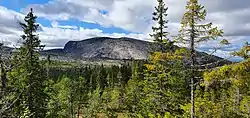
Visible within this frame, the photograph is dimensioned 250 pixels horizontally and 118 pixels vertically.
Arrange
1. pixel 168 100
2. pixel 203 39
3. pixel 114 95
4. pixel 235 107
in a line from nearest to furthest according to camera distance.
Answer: pixel 203 39 < pixel 168 100 < pixel 235 107 < pixel 114 95

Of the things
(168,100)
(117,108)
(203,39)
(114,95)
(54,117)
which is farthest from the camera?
(117,108)

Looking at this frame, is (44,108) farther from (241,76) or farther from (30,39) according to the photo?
(241,76)

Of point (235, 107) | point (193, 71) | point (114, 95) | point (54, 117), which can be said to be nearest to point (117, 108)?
point (114, 95)

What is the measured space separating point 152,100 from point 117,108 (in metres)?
56.9

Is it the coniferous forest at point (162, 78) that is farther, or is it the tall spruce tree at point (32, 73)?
the tall spruce tree at point (32, 73)

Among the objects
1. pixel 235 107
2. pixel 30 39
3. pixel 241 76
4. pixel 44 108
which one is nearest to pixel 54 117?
pixel 44 108

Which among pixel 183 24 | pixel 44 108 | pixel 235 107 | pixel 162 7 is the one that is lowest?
pixel 235 107

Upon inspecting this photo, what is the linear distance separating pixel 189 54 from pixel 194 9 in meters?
2.48

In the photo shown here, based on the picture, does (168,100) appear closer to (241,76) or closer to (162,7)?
(162,7)

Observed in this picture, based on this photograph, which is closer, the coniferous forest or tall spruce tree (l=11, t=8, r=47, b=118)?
the coniferous forest

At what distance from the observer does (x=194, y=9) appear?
56.7 feet

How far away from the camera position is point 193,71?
56.2 ft

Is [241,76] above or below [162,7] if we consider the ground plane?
below

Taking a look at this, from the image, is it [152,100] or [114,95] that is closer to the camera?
[152,100]
